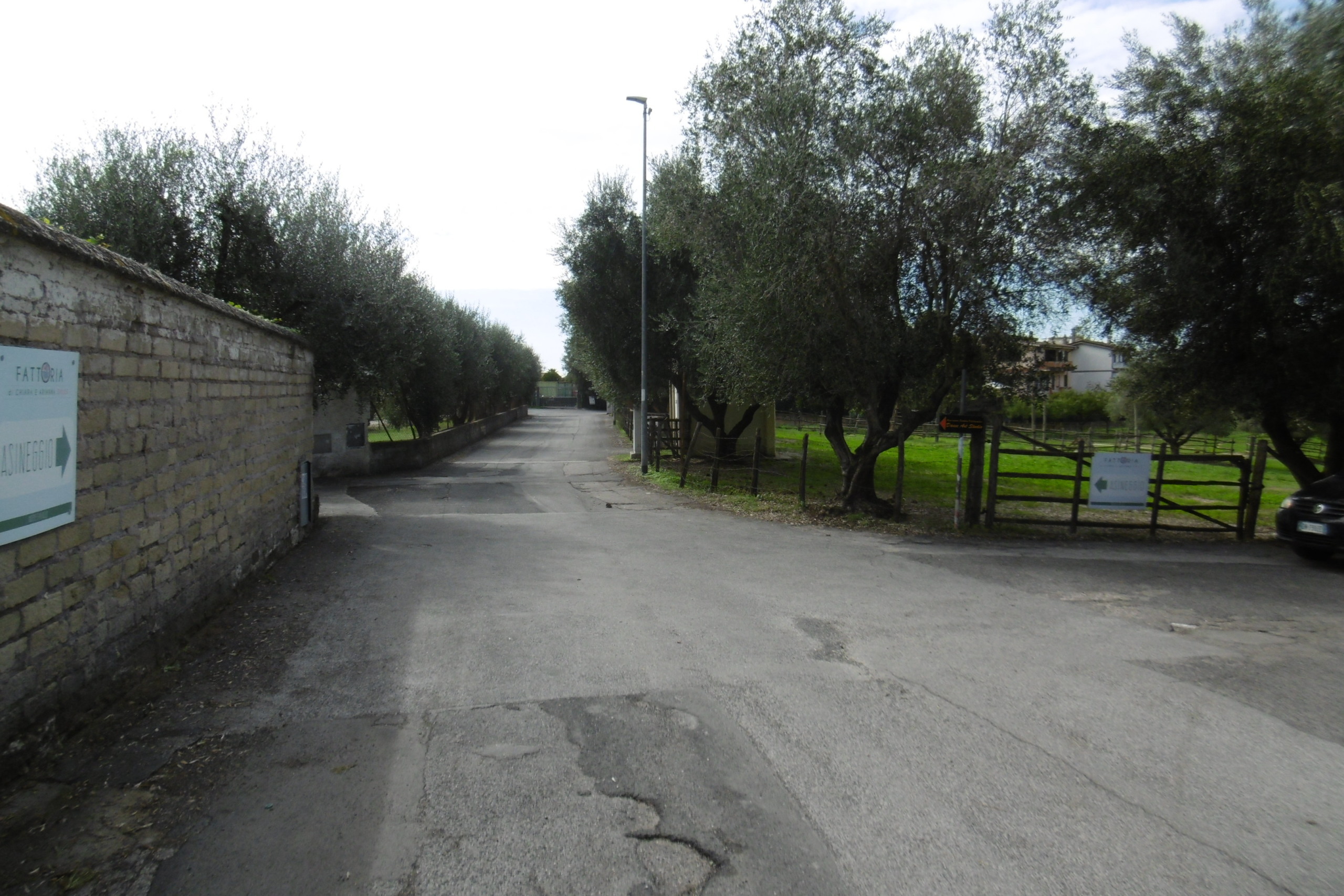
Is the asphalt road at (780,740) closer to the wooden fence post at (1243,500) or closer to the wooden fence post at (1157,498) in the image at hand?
the wooden fence post at (1157,498)

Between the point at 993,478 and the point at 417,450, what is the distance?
16.4 meters

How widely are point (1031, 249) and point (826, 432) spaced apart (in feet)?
18.1

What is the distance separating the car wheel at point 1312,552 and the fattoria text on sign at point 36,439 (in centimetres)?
1300

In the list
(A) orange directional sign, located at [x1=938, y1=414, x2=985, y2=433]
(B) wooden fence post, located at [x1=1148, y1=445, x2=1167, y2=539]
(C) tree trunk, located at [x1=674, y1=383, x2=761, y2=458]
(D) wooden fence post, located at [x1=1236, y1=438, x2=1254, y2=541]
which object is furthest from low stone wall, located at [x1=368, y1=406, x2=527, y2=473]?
(D) wooden fence post, located at [x1=1236, y1=438, x2=1254, y2=541]

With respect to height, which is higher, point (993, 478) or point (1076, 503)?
point (993, 478)

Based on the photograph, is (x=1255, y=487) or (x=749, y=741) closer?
(x=749, y=741)

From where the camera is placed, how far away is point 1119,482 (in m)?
12.4

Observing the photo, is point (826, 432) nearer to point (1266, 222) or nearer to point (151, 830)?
point (1266, 222)

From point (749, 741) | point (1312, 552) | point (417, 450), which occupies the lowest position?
point (749, 741)

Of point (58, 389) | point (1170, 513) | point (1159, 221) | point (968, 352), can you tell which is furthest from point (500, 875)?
point (1170, 513)

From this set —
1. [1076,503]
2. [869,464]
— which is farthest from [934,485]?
[1076,503]

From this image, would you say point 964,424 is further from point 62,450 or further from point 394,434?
point 394,434

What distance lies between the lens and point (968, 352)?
12438 mm

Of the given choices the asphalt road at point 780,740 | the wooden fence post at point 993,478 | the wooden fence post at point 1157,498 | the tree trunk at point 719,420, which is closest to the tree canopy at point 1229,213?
the wooden fence post at point 1157,498
